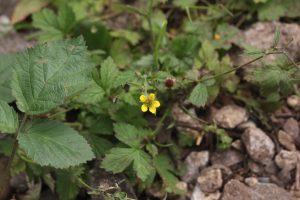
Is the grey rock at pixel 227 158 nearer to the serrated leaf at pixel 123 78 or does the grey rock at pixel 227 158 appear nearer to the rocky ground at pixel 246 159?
the rocky ground at pixel 246 159

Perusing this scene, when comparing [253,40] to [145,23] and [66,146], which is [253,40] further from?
[66,146]

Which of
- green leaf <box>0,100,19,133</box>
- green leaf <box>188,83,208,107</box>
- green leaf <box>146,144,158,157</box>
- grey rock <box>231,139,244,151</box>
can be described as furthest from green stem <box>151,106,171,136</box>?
green leaf <box>0,100,19,133</box>

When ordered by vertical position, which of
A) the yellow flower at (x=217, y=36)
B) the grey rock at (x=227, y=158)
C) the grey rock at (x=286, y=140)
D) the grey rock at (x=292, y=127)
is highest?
the yellow flower at (x=217, y=36)

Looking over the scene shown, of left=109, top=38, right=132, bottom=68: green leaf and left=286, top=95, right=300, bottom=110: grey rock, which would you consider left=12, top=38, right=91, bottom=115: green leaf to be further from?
left=286, top=95, right=300, bottom=110: grey rock

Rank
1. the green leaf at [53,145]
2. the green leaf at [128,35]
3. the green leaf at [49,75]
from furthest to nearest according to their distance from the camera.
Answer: the green leaf at [128,35], the green leaf at [49,75], the green leaf at [53,145]

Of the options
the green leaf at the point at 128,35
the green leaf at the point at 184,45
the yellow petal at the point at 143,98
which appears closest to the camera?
the yellow petal at the point at 143,98

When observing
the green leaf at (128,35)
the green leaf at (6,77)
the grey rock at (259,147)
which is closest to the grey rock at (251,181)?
the grey rock at (259,147)

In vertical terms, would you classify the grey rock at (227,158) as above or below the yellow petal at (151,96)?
below

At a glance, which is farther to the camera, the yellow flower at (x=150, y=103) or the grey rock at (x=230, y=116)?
the grey rock at (x=230, y=116)
